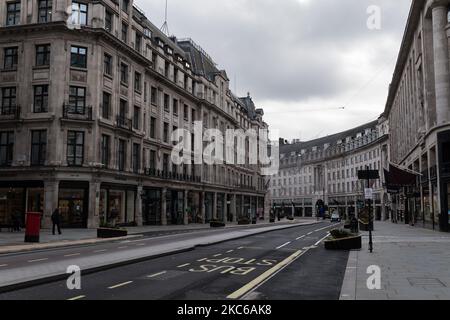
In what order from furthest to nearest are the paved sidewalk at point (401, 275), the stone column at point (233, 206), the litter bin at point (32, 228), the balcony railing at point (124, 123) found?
the stone column at point (233, 206) → the balcony railing at point (124, 123) → the litter bin at point (32, 228) → the paved sidewalk at point (401, 275)

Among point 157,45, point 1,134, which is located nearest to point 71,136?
point 1,134

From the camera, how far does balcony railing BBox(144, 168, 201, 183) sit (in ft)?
158

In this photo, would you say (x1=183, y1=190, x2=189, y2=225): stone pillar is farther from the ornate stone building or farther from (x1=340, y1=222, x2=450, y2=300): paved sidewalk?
(x1=340, y1=222, x2=450, y2=300): paved sidewalk

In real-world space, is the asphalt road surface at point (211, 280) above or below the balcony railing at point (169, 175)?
below

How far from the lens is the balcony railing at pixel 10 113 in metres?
37.7

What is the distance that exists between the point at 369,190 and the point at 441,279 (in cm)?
715

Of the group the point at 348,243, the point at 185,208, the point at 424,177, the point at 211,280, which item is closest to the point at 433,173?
the point at 424,177

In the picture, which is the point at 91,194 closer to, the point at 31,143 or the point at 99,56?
the point at 31,143

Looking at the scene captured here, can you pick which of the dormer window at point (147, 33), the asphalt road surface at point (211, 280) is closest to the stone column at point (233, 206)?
the dormer window at point (147, 33)

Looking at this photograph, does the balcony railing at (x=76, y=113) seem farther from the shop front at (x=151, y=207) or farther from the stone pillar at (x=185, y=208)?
the stone pillar at (x=185, y=208)

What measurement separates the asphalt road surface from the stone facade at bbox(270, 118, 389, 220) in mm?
75935

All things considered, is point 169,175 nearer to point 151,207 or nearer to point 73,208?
point 151,207

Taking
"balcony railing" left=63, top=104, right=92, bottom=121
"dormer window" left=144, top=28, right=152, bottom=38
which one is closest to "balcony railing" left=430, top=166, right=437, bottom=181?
"balcony railing" left=63, top=104, right=92, bottom=121

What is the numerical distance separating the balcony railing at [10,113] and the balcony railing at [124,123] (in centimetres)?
844
